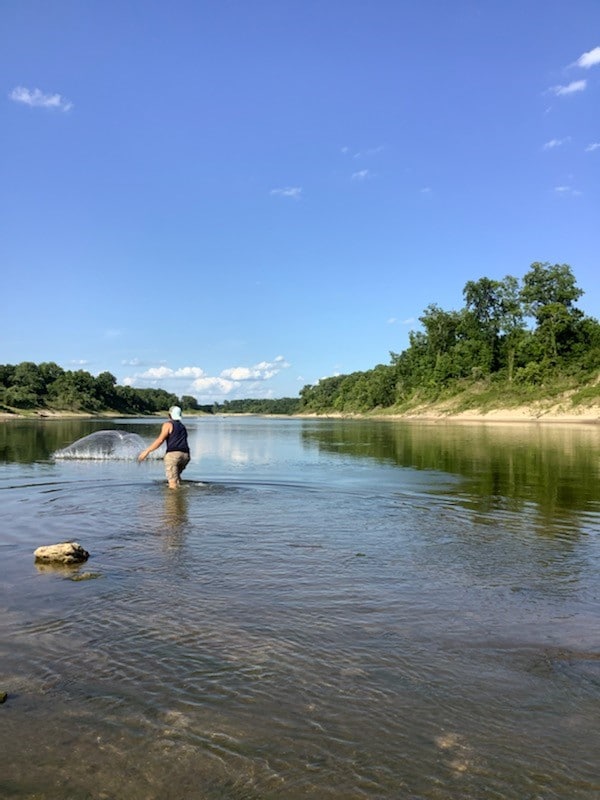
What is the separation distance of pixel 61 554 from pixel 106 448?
2807 centimetres

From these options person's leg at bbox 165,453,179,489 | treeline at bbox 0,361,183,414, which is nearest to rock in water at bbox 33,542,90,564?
person's leg at bbox 165,453,179,489

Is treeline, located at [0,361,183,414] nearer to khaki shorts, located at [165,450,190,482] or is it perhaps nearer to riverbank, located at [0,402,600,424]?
riverbank, located at [0,402,600,424]

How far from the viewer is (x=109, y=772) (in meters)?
4.07

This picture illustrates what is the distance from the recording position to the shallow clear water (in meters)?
4.09

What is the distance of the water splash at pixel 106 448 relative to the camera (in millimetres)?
33250

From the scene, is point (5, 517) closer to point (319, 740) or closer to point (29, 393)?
point (319, 740)

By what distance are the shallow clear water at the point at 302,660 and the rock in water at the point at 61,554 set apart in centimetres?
26

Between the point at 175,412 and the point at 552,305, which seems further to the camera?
the point at 552,305

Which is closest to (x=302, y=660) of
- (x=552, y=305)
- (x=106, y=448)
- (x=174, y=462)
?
(x=174, y=462)

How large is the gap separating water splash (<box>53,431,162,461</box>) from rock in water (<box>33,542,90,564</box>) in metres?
23.2

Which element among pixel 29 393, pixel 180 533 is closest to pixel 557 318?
pixel 180 533

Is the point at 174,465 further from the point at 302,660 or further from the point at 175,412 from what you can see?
the point at 302,660

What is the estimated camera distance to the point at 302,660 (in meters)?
5.82

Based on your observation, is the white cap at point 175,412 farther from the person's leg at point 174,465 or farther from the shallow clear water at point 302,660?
the shallow clear water at point 302,660
